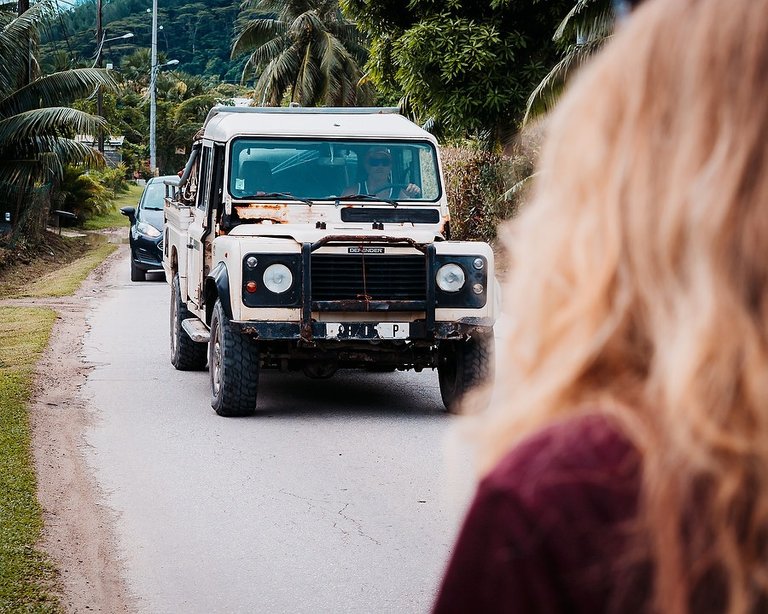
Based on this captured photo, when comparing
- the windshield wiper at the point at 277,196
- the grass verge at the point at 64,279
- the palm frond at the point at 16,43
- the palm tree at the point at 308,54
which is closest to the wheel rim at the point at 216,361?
the windshield wiper at the point at 277,196

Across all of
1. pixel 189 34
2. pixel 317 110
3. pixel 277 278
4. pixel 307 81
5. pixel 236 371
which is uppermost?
pixel 189 34

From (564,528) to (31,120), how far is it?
26.5m

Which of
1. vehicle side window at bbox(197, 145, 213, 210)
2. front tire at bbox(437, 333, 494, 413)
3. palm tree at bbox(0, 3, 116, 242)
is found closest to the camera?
front tire at bbox(437, 333, 494, 413)

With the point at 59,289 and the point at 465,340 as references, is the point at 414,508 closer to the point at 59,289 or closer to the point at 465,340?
the point at 465,340

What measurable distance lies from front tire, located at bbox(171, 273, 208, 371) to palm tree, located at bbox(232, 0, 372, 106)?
31.6 m

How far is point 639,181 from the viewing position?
1.26m

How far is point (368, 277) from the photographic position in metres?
9.32

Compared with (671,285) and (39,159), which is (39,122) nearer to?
(39,159)

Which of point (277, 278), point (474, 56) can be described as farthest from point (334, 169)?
point (474, 56)

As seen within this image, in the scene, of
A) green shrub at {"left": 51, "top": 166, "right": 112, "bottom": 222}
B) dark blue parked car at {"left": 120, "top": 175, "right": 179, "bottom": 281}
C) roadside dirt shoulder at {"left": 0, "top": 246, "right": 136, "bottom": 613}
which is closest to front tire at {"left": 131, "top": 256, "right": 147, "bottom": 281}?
dark blue parked car at {"left": 120, "top": 175, "right": 179, "bottom": 281}

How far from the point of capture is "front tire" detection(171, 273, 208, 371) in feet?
38.9

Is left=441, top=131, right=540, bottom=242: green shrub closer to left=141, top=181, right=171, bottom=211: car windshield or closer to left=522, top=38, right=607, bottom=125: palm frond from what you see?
left=522, top=38, right=607, bottom=125: palm frond

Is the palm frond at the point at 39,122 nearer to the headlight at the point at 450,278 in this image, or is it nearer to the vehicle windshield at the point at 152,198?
the vehicle windshield at the point at 152,198

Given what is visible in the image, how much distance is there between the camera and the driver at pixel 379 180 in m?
10.5
